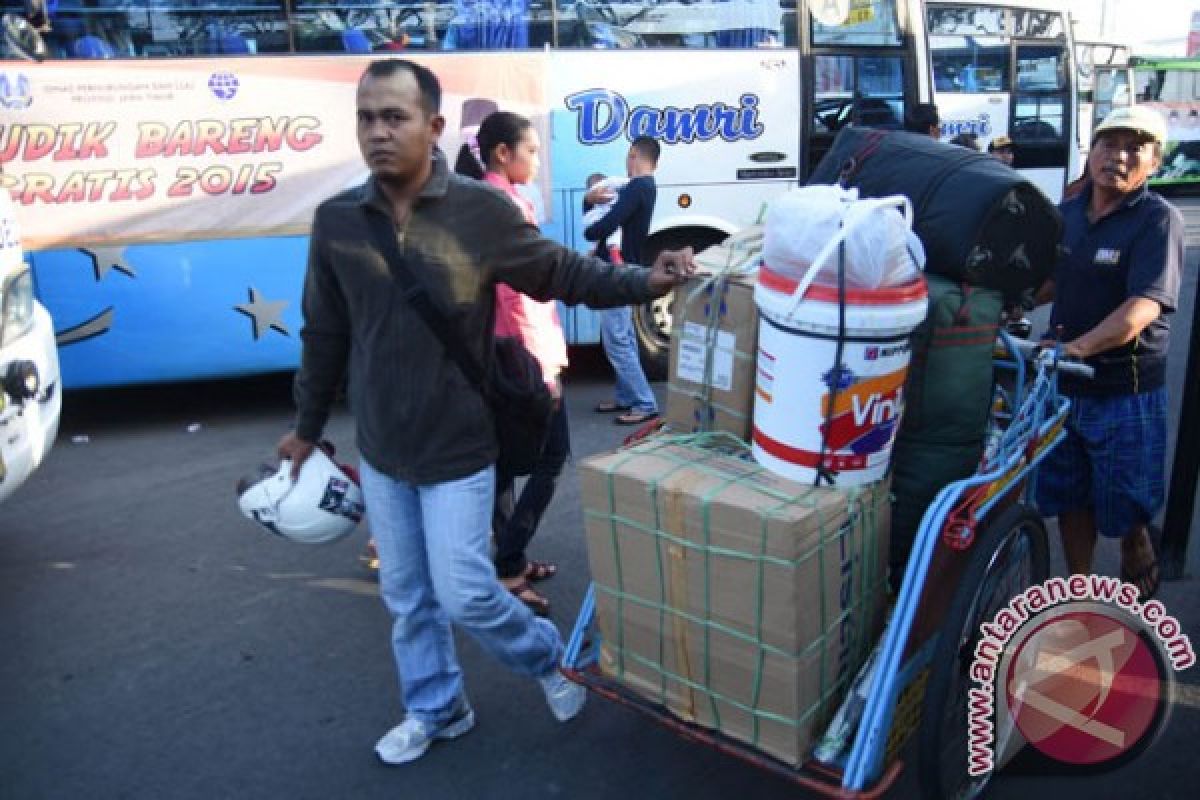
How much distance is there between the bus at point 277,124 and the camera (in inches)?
222

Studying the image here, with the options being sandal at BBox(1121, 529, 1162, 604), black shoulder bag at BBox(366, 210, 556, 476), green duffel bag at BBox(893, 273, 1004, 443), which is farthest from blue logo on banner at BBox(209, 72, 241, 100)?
sandal at BBox(1121, 529, 1162, 604)

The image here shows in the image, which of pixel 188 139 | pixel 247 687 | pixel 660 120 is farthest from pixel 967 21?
pixel 247 687

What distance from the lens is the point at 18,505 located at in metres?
4.96

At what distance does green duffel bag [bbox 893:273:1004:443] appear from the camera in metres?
2.47

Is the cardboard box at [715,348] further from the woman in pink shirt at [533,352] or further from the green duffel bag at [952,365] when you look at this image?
the woman in pink shirt at [533,352]

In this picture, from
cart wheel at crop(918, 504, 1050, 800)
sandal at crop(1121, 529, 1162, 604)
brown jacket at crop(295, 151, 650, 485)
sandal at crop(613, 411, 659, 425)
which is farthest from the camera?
sandal at crop(613, 411, 659, 425)

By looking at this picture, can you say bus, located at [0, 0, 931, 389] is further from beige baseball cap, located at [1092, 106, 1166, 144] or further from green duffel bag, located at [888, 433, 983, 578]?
green duffel bag, located at [888, 433, 983, 578]

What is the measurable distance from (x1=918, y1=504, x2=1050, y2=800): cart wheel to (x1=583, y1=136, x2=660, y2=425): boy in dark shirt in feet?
10.9

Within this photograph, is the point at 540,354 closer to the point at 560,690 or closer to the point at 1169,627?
the point at 560,690

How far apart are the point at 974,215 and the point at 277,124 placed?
15.2 ft

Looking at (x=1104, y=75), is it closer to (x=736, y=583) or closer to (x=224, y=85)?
(x=224, y=85)

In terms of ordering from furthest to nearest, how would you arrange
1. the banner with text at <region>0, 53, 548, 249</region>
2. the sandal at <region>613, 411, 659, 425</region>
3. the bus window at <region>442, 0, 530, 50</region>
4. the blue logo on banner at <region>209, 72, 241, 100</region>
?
the bus window at <region>442, 0, 530, 50</region>, the sandal at <region>613, 411, 659, 425</region>, the blue logo on banner at <region>209, 72, 241, 100</region>, the banner with text at <region>0, 53, 548, 249</region>

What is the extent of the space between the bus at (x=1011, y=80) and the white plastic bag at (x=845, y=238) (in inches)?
332

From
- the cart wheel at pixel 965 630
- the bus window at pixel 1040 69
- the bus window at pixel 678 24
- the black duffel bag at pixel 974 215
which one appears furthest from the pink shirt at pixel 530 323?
the bus window at pixel 1040 69
